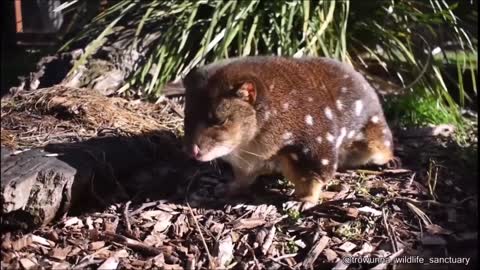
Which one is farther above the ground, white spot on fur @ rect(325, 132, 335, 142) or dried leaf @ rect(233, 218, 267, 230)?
white spot on fur @ rect(325, 132, 335, 142)

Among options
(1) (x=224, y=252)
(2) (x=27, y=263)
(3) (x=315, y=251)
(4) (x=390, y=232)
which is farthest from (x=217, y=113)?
(2) (x=27, y=263)

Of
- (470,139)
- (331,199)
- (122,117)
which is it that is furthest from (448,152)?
(122,117)

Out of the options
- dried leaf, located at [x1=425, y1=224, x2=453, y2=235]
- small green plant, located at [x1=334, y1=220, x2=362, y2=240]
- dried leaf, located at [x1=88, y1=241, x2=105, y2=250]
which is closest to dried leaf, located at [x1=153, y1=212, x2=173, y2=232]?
dried leaf, located at [x1=88, y1=241, x2=105, y2=250]

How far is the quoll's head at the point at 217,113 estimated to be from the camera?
386 cm

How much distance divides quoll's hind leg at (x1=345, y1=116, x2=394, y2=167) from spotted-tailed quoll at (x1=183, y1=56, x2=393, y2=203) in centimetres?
10

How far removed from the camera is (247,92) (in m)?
3.89

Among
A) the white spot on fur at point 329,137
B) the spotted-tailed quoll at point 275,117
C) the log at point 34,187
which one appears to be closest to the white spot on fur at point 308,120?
the spotted-tailed quoll at point 275,117

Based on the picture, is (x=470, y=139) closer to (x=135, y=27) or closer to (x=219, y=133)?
(x=219, y=133)

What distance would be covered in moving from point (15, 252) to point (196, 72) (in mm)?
1446

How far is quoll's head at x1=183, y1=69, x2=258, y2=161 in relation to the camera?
3.86 m

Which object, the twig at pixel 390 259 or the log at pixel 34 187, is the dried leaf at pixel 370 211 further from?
the log at pixel 34 187

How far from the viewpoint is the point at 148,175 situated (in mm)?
4441

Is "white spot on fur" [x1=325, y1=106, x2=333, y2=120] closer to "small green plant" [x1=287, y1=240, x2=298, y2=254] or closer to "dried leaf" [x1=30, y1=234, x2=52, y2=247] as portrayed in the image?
"small green plant" [x1=287, y1=240, x2=298, y2=254]

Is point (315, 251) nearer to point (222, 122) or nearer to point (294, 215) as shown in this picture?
point (294, 215)
